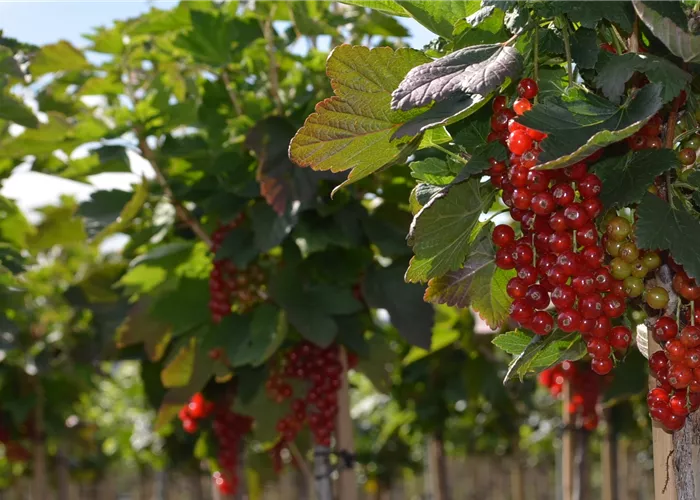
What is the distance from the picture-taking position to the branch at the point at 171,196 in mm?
2875

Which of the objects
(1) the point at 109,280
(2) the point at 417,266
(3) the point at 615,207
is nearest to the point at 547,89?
(3) the point at 615,207

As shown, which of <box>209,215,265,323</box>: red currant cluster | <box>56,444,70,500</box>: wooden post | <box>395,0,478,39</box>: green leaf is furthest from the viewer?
<box>56,444,70,500</box>: wooden post

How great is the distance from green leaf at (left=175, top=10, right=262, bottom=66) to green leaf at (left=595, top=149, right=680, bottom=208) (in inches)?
62.4

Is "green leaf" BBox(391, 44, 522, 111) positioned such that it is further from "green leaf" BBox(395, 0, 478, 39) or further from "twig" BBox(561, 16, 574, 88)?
"green leaf" BBox(395, 0, 478, 39)

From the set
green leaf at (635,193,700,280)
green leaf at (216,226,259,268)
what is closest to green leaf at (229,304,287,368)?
green leaf at (216,226,259,268)

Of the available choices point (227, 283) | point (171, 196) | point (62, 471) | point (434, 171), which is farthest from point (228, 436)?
point (62, 471)

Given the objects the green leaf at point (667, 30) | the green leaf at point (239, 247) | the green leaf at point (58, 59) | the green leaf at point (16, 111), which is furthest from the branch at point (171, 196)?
the green leaf at point (667, 30)

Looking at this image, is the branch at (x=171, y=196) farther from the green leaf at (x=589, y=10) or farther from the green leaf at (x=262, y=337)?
the green leaf at (x=589, y=10)

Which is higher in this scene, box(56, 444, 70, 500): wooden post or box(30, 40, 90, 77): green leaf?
box(30, 40, 90, 77): green leaf

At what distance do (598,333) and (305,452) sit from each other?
2430mm

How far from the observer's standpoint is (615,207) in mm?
1280

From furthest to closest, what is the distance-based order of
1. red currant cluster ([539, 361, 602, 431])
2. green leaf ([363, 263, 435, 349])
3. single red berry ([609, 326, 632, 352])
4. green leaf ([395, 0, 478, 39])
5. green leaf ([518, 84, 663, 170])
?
red currant cluster ([539, 361, 602, 431]) → green leaf ([363, 263, 435, 349]) → green leaf ([395, 0, 478, 39]) → single red berry ([609, 326, 632, 352]) → green leaf ([518, 84, 663, 170])

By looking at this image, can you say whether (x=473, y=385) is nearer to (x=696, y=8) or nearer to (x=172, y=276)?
(x=172, y=276)

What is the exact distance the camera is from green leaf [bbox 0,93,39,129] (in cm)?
237
